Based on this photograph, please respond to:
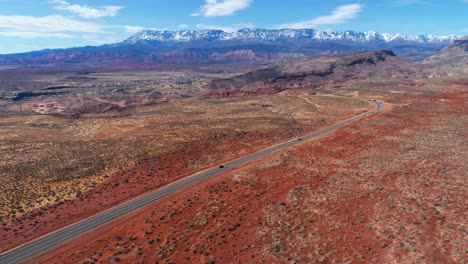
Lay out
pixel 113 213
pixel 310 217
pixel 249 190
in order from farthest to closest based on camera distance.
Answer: pixel 249 190 < pixel 113 213 < pixel 310 217

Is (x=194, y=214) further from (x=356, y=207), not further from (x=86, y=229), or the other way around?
(x=356, y=207)

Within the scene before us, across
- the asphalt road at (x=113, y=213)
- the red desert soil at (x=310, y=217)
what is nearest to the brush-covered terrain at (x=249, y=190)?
the red desert soil at (x=310, y=217)

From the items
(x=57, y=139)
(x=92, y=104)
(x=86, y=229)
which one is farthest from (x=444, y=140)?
(x=92, y=104)

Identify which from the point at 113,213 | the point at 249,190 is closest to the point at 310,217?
the point at 249,190

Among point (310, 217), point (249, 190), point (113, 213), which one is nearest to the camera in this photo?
point (310, 217)

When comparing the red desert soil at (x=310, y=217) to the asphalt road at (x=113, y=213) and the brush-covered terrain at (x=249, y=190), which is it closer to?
the brush-covered terrain at (x=249, y=190)

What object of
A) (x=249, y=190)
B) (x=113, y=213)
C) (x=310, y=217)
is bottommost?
(x=113, y=213)

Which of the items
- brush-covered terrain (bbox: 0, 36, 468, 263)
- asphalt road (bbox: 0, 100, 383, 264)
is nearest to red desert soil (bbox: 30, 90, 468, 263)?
brush-covered terrain (bbox: 0, 36, 468, 263)

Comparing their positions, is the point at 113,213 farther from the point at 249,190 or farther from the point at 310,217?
the point at 310,217

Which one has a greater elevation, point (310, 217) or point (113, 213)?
point (310, 217)
